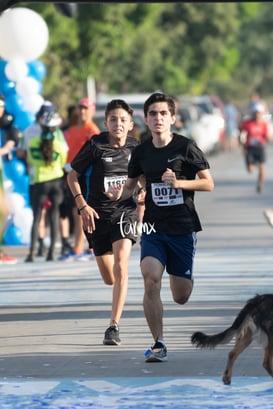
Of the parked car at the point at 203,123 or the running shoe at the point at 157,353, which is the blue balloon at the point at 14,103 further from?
the parked car at the point at 203,123

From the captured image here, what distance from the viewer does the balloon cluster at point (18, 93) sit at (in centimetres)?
1838

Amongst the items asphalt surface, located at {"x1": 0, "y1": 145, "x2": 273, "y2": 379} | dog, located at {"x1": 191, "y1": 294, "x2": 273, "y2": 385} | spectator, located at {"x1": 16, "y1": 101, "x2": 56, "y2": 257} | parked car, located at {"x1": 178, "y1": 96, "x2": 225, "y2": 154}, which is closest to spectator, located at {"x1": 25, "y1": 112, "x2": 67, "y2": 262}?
spectator, located at {"x1": 16, "y1": 101, "x2": 56, "y2": 257}

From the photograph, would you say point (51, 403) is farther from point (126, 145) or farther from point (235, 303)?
point (235, 303)

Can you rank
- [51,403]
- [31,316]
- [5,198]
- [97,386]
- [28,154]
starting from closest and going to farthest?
[51,403] → [97,386] → [31,316] → [28,154] → [5,198]

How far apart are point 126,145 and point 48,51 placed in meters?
25.8

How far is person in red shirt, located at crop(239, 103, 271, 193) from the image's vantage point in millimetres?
27891

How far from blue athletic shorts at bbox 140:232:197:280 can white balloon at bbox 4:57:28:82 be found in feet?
30.2

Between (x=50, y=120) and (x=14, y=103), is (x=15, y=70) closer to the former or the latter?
(x=14, y=103)

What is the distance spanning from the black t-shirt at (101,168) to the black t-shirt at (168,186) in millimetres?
1002

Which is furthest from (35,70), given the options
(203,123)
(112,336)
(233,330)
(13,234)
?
(203,123)

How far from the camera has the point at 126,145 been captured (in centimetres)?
1073

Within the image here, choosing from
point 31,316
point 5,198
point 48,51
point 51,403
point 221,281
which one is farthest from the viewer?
point 48,51

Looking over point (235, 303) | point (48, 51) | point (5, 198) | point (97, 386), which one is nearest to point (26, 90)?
point (5, 198)

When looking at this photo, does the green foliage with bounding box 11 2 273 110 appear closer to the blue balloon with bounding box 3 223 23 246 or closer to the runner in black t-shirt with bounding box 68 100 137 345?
the blue balloon with bounding box 3 223 23 246
